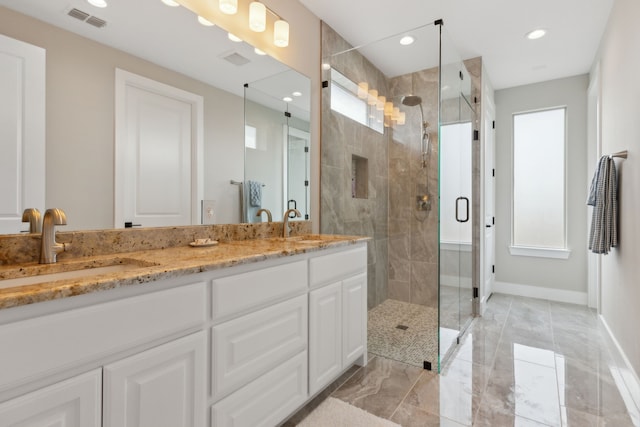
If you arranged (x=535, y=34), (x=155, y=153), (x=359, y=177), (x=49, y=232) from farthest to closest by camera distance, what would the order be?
(x=359, y=177) < (x=535, y=34) < (x=155, y=153) < (x=49, y=232)

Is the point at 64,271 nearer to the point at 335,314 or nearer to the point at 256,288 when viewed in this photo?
the point at 256,288

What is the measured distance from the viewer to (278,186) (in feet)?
7.40

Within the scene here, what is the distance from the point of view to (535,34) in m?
2.79

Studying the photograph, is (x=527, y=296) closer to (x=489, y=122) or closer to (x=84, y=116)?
(x=489, y=122)

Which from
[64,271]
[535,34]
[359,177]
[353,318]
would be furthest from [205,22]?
[535,34]

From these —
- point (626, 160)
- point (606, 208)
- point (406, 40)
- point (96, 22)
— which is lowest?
point (606, 208)

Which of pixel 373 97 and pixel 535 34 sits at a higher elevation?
pixel 535 34

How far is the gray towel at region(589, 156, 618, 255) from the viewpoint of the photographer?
2262 millimetres

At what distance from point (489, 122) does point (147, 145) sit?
370 cm

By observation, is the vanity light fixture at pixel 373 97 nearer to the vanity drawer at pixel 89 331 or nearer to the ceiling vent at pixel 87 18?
the ceiling vent at pixel 87 18

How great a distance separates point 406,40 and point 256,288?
248 cm

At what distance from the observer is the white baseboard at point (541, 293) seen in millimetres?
3707

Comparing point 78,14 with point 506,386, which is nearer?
point 78,14

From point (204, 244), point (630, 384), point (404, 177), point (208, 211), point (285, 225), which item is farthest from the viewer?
point (404, 177)
